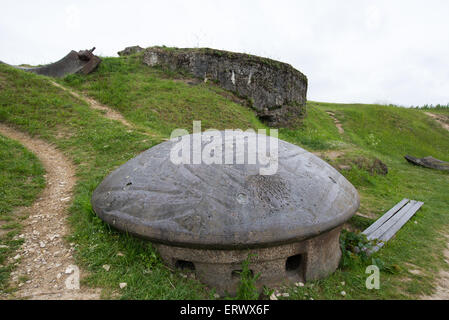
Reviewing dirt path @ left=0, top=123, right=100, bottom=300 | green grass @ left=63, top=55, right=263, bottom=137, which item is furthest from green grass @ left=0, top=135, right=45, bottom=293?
green grass @ left=63, top=55, right=263, bottom=137

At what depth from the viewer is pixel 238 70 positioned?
36.7 ft

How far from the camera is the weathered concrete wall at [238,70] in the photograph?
1110 cm

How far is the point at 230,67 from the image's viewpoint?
11.2 m

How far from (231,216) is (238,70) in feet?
33.6

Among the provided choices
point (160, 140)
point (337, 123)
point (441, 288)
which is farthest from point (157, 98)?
point (337, 123)

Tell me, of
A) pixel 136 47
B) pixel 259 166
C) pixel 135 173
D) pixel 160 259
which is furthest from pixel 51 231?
pixel 136 47

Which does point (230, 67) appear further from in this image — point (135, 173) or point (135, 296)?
point (135, 296)

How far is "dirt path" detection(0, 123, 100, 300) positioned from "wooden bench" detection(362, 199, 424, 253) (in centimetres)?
332

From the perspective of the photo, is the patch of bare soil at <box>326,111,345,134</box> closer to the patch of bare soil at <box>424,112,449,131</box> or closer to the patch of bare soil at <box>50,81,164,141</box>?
the patch of bare soil at <box>424,112,449,131</box>

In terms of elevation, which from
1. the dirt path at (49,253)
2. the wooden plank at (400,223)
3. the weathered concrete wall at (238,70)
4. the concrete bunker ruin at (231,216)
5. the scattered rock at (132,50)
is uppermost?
the scattered rock at (132,50)

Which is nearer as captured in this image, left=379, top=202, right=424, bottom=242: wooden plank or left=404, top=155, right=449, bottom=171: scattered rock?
left=379, top=202, right=424, bottom=242: wooden plank

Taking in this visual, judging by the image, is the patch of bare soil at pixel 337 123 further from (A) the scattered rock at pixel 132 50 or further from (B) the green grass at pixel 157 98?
(A) the scattered rock at pixel 132 50

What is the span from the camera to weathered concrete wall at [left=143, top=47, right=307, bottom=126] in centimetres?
1110

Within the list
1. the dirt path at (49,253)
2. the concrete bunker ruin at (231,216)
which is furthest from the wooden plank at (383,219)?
the dirt path at (49,253)
